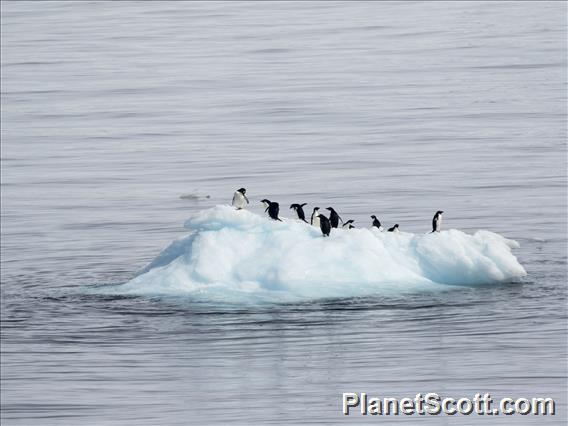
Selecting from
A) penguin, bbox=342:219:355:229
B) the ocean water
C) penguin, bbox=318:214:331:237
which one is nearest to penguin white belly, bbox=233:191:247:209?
penguin, bbox=342:219:355:229

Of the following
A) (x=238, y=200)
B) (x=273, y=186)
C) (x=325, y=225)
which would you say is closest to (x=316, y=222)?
(x=238, y=200)

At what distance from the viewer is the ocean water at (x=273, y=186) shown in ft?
84.7

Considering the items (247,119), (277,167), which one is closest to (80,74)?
(247,119)

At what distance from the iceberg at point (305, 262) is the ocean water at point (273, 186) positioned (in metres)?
0.51

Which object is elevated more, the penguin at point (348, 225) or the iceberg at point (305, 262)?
the penguin at point (348, 225)

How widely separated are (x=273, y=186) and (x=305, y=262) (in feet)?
49.8

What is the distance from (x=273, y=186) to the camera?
155ft

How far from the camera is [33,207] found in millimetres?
46906

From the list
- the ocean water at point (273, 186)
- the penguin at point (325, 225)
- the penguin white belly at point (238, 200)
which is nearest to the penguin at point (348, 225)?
the penguin at point (325, 225)

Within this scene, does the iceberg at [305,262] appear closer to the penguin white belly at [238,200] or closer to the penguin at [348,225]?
the penguin at [348,225]

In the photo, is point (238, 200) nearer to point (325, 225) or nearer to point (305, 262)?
point (325, 225)

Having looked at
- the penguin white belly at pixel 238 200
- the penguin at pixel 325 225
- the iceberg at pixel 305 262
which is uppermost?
the penguin white belly at pixel 238 200

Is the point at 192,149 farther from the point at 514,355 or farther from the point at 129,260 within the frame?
the point at 514,355

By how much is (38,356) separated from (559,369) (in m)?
9.31
